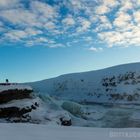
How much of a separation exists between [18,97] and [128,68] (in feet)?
214

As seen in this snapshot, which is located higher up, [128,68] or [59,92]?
[128,68]

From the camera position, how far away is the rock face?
97.5ft

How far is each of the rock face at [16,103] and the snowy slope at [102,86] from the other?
122ft

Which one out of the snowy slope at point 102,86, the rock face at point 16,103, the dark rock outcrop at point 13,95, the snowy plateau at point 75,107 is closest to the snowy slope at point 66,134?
the snowy plateau at point 75,107

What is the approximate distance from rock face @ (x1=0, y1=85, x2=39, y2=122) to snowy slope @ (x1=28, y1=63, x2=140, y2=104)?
37153mm

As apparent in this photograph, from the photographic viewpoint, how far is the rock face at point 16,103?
29703 mm

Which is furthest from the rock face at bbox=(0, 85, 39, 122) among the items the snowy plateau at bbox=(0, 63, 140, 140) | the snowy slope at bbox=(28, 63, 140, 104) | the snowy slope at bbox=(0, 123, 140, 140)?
the snowy slope at bbox=(28, 63, 140, 104)

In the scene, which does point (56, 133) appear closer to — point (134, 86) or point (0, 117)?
point (0, 117)

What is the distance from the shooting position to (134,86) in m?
73.0

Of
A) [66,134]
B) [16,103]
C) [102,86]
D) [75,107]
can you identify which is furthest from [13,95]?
[102,86]

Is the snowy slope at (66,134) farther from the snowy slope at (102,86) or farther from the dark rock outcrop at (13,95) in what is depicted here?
the snowy slope at (102,86)

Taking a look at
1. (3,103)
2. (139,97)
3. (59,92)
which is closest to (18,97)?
(3,103)

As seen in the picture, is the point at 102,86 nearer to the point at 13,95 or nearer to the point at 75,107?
the point at 75,107

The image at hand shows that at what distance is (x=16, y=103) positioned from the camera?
31.4 metres
